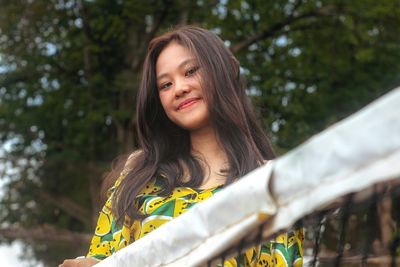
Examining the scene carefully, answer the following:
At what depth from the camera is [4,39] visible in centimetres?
1213

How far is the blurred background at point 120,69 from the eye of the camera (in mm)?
11828

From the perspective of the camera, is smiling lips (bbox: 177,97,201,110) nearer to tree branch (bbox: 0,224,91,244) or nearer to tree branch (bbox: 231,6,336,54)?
tree branch (bbox: 0,224,91,244)

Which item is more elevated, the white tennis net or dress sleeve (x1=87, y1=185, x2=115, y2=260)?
the white tennis net

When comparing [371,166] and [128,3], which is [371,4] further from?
[371,166]

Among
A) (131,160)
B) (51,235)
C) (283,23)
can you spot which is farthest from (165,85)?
(283,23)

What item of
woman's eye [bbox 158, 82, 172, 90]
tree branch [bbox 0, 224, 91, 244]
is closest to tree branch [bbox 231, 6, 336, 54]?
tree branch [bbox 0, 224, 91, 244]

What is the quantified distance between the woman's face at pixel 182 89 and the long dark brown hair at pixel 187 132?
0.02 m

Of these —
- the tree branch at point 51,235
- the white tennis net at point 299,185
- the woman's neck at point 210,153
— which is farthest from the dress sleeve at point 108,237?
the tree branch at point 51,235

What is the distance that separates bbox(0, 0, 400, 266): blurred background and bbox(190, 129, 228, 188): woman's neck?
854 centimetres

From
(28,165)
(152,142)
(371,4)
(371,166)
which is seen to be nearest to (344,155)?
(371,166)

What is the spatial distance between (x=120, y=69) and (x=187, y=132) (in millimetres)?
9992

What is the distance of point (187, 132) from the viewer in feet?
9.30

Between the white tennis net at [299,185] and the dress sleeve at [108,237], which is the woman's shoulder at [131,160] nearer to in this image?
the dress sleeve at [108,237]

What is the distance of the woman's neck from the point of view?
2.62 m
